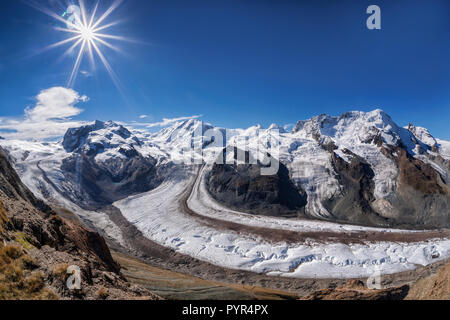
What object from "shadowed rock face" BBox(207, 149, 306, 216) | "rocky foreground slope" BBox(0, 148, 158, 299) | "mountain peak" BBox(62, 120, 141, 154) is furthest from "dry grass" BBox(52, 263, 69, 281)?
"mountain peak" BBox(62, 120, 141, 154)

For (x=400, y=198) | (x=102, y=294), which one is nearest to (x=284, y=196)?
(x=400, y=198)

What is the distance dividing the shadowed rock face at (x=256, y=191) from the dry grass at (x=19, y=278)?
61209 mm

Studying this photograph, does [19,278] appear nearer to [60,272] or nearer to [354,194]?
[60,272]

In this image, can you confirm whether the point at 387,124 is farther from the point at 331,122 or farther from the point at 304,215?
the point at 304,215

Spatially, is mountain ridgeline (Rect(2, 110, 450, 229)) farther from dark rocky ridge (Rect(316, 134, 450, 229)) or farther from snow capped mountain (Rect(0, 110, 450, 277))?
snow capped mountain (Rect(0, 110, 450, 277))

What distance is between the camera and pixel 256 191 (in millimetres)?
73562

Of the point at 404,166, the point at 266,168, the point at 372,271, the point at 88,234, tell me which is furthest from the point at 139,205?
the point at 404,166

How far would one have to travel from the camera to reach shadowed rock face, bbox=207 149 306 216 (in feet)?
222

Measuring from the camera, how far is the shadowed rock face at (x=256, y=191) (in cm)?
6769

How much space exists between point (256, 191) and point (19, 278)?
69.8 m

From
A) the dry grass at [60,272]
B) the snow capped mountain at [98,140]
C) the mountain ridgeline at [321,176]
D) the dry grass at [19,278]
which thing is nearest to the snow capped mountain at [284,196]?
the mountain ridgeline at [321,176]

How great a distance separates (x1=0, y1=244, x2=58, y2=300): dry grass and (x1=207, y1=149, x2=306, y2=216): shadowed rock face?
6121cm
